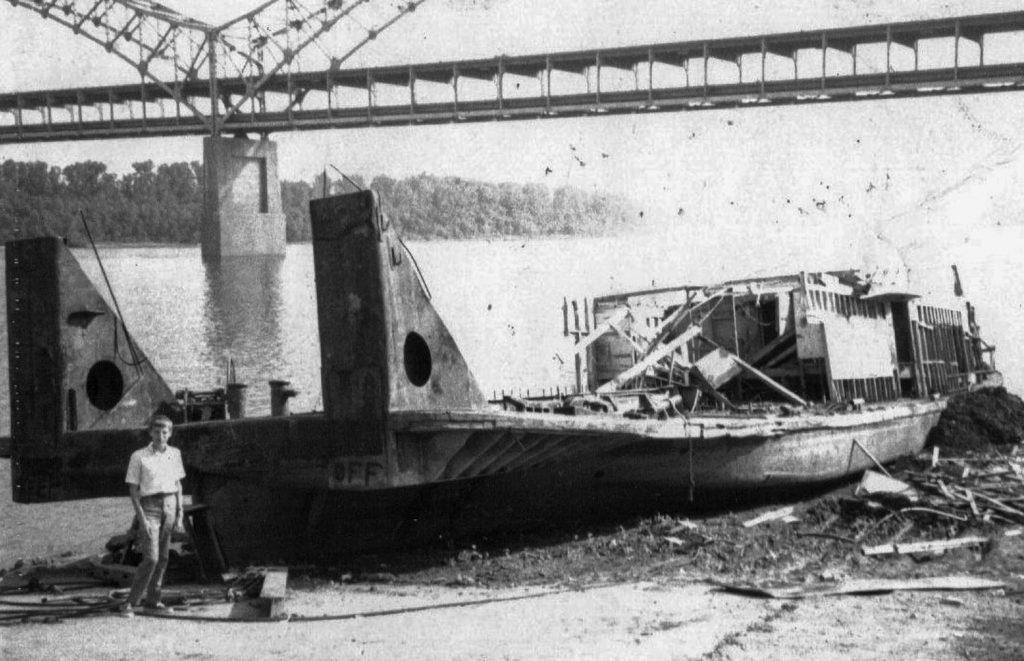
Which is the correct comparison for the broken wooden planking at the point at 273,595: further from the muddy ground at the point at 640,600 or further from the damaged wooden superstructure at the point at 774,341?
the damaged wooden superstructure at the point at 774,341

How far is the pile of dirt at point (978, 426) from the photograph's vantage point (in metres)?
19.4

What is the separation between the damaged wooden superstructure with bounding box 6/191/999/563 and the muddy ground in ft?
1.76

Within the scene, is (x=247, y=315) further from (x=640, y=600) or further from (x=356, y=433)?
(x=640, y=600)

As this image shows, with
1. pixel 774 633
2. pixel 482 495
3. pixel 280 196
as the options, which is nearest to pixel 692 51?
pixel 280 196

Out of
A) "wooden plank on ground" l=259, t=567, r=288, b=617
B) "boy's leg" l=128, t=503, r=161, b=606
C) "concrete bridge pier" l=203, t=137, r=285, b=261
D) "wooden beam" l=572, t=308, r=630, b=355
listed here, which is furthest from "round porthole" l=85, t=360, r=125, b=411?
"concrete bridge pier" l=203, t=137, r=285, b=261

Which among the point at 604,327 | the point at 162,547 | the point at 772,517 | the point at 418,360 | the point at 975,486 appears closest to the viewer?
the point at 162,547

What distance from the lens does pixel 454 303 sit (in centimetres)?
5916

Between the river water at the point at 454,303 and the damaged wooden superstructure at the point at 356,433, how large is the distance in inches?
605

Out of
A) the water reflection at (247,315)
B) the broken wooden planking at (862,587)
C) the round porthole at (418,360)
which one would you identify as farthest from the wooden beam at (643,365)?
the water reflection at (247,315)

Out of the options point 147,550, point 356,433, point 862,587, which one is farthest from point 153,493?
point 862,587

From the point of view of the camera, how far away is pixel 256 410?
34375mm

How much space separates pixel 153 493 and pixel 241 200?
4614 centimetres

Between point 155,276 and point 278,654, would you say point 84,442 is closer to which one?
point 278,654

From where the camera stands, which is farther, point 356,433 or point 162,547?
point 356,433
